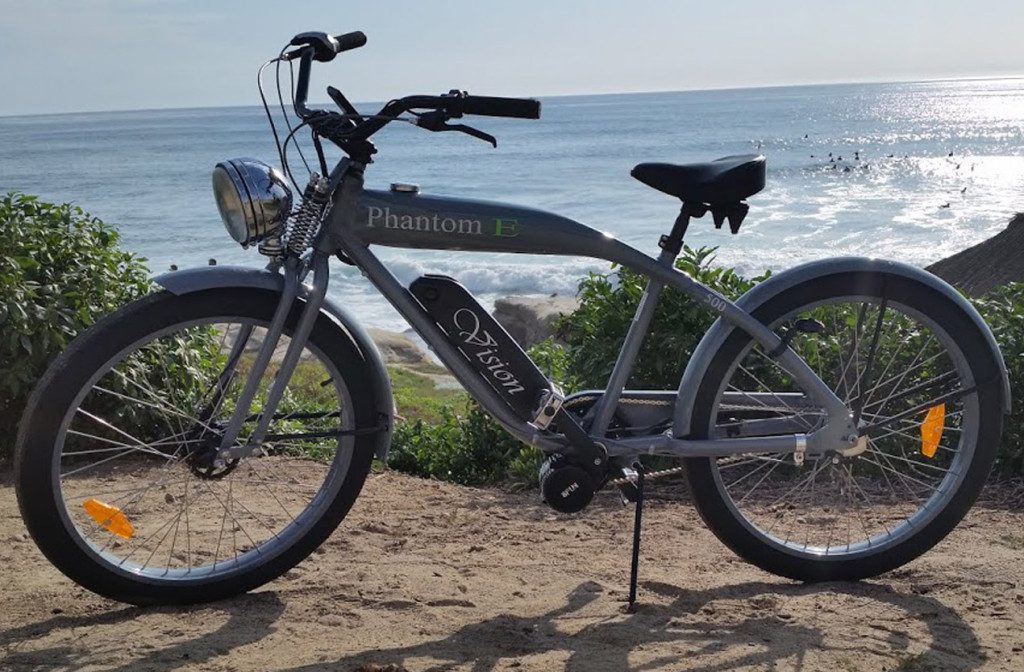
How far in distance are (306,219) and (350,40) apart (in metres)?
0.56

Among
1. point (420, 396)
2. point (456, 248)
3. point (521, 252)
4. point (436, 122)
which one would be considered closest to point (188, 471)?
point (456, 248)

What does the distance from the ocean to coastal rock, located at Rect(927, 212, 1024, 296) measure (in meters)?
5.90

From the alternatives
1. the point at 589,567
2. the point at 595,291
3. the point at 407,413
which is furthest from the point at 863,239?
the point at 589,567

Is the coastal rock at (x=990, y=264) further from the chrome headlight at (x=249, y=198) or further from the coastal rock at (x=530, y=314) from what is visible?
the chrome headlight at (x=249, y=198)

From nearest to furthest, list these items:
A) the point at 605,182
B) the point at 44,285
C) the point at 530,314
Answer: the point at 44,285 < the point at 530,314 < the point at 605,182

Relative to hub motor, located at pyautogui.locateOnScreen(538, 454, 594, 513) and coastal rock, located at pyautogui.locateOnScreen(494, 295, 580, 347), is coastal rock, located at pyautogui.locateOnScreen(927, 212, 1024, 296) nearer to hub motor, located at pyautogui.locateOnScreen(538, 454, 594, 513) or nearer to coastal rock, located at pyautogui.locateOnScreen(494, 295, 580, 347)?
coastal rock, located at pyautogui.locateOnScreen(494, 295, 580, 347)

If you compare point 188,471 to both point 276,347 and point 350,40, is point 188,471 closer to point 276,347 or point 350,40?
point 276,347

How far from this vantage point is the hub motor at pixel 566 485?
150 inches

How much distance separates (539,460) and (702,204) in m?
2.14

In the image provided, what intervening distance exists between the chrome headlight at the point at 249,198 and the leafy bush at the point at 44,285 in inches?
88.9

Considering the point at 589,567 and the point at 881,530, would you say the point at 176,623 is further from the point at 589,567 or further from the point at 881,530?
the point at 881,530

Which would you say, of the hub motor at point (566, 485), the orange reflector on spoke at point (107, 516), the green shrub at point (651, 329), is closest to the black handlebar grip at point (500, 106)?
the hub motor at point (566, 485)

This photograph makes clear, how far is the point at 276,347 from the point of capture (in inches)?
146

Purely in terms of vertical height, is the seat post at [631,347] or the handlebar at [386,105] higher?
the handlebar at [386,105]
